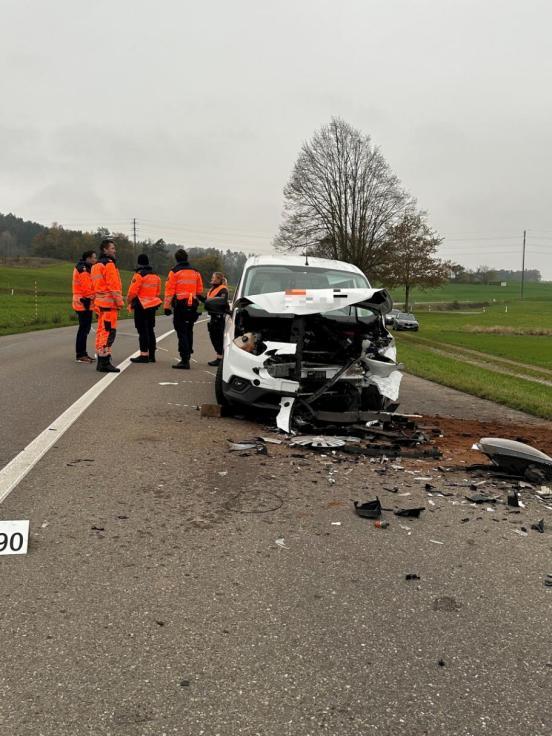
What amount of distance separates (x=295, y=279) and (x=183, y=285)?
3408mm

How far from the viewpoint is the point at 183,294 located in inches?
419

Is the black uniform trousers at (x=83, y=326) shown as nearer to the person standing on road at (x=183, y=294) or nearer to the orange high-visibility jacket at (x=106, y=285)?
the orange high-visibility jacket at (x=106, y=285)

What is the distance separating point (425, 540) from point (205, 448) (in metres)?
2.44

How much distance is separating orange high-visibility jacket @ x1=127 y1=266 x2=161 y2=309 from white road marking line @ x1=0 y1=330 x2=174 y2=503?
290 cm

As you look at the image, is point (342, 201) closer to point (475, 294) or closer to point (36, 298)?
point (36, 298)

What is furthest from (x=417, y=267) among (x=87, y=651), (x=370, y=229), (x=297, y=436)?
(x=87, y=651)

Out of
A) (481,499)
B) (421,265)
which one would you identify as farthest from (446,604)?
(421,265)

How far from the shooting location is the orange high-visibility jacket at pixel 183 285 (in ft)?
34.9

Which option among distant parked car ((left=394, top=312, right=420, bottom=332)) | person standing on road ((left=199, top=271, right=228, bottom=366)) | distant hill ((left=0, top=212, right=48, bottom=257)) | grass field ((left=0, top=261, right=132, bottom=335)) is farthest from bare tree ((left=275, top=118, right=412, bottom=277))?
distant hill ((left=0, top=212, right=48, bottom=257))

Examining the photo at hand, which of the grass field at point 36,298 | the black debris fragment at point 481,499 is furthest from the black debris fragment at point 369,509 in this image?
the grass field at point 36,298

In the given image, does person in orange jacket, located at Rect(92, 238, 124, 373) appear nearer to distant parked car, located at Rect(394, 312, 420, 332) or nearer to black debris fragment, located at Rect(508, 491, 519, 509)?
black debris fragment, located at Rect(508, 491, 519, 509)

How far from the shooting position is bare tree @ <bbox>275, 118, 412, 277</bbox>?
1716 inches

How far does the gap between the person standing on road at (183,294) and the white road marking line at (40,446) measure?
2.71m

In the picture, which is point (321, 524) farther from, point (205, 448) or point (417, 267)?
point (417, 267)
